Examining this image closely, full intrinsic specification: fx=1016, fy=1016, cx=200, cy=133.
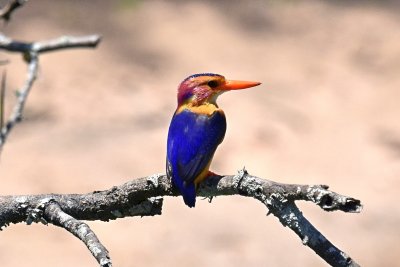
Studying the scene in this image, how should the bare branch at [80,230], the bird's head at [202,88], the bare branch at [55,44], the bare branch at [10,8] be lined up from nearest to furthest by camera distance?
the bare branch at [55,44] < the bare branch at [10,8] < the bare branch at [80,230] < the bird's head at [202,88]

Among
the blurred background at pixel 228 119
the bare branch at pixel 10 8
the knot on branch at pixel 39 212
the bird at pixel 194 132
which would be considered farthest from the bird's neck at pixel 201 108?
the blurred background at pixel 228 119

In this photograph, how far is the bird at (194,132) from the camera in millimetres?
2682

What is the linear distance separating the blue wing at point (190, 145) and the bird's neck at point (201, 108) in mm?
20

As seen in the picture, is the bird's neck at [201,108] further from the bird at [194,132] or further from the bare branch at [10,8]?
the bare branch at [10,8]

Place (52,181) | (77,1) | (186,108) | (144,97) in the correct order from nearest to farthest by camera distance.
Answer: (186,108)
(52,181)
(144,97)
(77,1)

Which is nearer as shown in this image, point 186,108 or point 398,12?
point 186,108

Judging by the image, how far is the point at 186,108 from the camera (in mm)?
3107

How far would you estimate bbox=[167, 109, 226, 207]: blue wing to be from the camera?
2658 millimetres

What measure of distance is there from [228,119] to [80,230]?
5.64 meters

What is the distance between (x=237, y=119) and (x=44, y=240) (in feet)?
6.49

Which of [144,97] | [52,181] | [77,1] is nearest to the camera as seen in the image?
[52,181]

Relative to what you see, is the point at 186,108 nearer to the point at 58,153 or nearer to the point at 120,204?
the point at 120,204

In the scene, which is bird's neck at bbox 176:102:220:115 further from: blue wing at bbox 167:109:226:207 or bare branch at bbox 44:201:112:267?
bare branch at bbox 44:201:112:267

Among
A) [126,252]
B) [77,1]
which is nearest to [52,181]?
[126,252]
